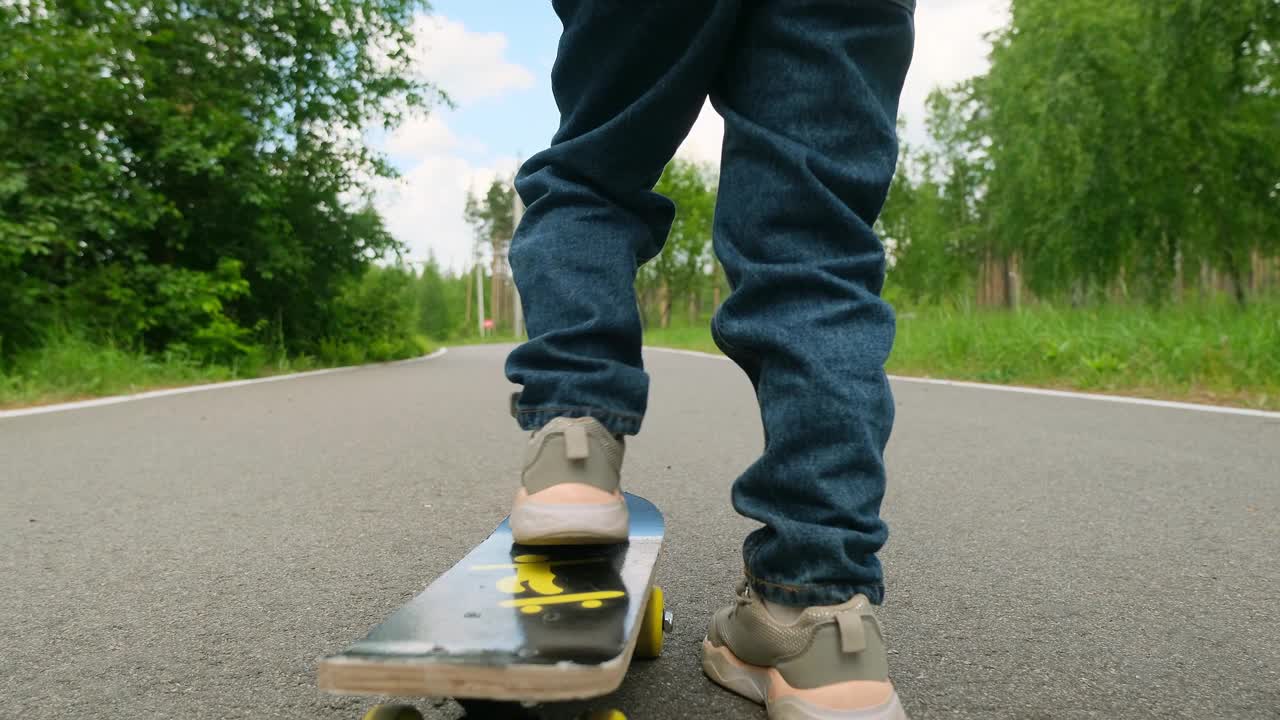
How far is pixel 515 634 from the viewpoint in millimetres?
876

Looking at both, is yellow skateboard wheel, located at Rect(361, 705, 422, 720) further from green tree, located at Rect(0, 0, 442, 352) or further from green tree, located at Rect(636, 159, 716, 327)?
green tree, located at Rect(636, 159, 716, 327)

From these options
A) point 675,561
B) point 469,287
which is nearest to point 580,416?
point 675,561

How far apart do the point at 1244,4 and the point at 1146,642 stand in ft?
29.9

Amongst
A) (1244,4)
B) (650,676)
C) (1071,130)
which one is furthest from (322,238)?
(650,676)

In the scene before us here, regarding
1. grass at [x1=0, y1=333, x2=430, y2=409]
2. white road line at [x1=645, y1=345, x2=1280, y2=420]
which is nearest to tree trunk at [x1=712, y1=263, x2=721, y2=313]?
grass at [x1=0, y1=333, x2=430, y2=409]

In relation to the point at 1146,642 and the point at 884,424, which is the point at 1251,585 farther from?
the point at 884,424

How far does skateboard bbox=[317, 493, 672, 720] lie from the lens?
30.4 inches

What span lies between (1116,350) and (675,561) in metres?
5.75

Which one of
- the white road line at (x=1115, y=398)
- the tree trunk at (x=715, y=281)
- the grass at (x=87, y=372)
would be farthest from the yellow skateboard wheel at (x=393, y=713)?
the tree trunk at (x=715, y=281)

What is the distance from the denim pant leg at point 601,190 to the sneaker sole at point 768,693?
0.35 meters

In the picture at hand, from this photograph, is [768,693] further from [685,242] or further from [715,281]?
[715,281]

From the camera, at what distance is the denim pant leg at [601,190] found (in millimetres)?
1250

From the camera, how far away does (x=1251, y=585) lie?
1.60m

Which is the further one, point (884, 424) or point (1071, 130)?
point (1071, 130)
